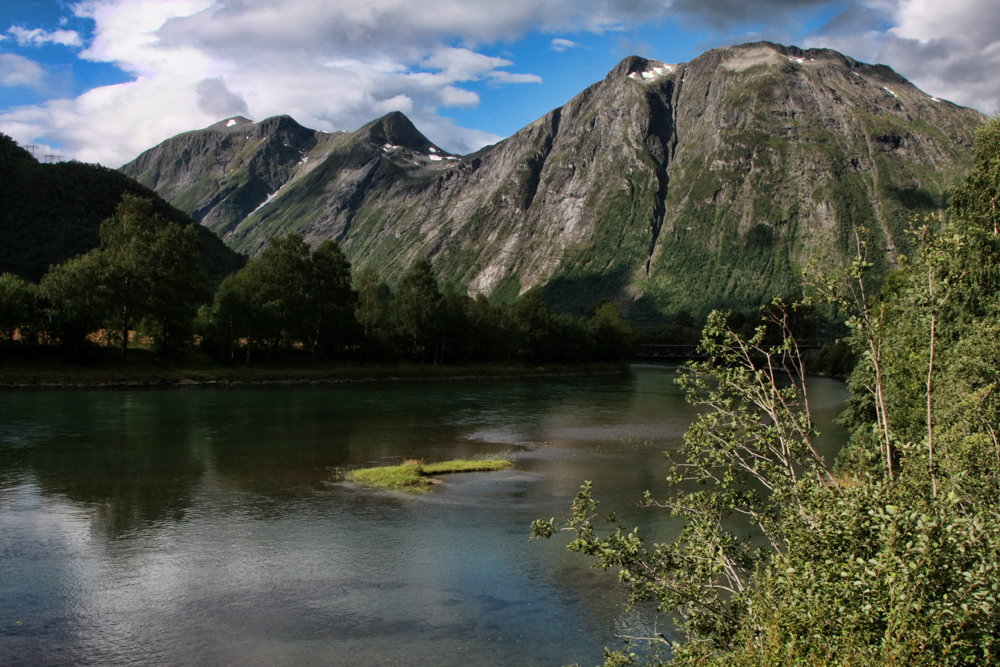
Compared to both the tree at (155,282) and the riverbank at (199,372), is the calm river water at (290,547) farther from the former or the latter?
the tree at (155,282)

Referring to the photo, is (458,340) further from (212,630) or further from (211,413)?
(212,630)

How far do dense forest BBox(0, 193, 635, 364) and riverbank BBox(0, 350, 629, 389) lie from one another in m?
2.67

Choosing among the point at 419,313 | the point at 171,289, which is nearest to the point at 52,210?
the point at 171,289

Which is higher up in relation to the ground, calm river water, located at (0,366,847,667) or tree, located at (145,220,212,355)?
tree, located at (145,220,212,355)

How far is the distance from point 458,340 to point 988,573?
391 ft

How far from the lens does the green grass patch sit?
119 ft

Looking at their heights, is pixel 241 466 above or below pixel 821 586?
below

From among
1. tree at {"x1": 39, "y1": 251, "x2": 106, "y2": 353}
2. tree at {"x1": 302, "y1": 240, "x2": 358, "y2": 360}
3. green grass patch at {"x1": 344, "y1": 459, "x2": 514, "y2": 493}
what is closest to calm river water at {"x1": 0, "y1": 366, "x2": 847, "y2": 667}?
green grass patch at {"x1": 344, "y1": 459, "x2": 514, "y2": 493}

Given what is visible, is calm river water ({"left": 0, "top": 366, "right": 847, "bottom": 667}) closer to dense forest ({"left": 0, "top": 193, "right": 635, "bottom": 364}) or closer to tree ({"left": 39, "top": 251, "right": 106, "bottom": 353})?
tree ({"left": 39, "top": 251, "right": 106, "bottom": 353})

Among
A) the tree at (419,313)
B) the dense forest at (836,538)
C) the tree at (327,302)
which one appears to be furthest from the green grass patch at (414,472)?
the tree at (419,313)

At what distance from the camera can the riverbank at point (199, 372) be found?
80250 millimetres

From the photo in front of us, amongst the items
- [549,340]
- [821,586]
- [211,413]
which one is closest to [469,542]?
[821,586]

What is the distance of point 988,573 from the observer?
9500 millimetres

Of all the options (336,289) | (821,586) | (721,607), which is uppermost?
(336,289)
